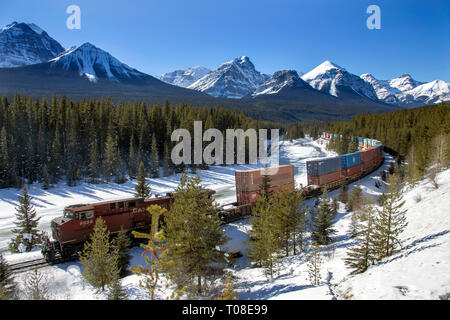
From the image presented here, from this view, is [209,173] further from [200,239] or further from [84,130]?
[200,239]

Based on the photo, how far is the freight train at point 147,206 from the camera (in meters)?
20.1

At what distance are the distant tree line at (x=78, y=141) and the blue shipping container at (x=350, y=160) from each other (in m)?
41.5

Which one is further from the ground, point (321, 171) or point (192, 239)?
point (321, 171)

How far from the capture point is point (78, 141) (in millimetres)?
64312

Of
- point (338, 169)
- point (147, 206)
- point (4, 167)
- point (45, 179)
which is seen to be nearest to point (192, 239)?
point (147, 206)

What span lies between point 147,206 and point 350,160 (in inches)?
1540

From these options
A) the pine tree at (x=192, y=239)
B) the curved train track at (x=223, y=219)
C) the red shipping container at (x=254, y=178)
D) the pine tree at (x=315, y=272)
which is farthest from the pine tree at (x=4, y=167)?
the pine tree at (x=315, y=272)

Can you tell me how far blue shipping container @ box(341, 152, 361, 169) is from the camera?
1793 inches

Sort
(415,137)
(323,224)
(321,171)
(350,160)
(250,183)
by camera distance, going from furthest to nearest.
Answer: (415,137), (350,160), (321,171), (250,183), (323,224)

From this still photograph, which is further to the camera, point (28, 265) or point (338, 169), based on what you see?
point (338, 169)

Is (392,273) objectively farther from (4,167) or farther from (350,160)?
(4,167)

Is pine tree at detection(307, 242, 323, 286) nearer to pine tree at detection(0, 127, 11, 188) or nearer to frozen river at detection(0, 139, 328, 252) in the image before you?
frozen river at detection(0, 139, 328, 252)

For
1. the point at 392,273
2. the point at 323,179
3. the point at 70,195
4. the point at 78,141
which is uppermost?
the point at 78,141

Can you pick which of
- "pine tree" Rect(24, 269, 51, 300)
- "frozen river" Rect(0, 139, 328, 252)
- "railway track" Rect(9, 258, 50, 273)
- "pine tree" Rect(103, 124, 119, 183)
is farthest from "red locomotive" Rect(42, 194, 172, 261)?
"pine tree" Rect(103, 124, 119, 183)
